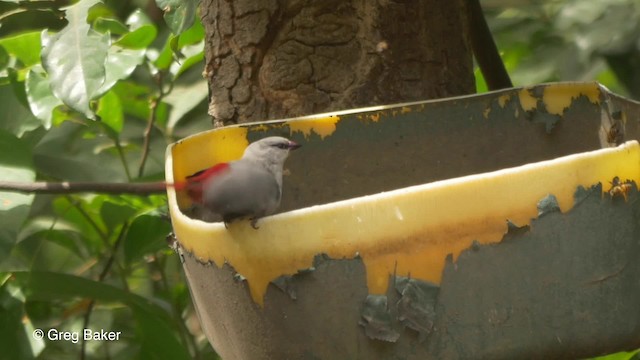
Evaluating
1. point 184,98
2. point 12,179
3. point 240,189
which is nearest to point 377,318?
point 240,189

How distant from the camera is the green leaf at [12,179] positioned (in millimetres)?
1580

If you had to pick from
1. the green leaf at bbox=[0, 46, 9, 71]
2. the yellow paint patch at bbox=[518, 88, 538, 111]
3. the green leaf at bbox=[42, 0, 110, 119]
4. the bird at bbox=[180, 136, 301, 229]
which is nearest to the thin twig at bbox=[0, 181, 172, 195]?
the bird at bbox=[180, 136, 301, 229]

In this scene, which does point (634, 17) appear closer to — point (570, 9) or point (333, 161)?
point (570, 9)

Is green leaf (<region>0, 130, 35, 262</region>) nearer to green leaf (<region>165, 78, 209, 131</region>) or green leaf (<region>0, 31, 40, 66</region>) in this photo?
green leaf (<region>0, 31, 40, 66</region>)

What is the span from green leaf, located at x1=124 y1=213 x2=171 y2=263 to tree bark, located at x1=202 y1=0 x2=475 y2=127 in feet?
1.23

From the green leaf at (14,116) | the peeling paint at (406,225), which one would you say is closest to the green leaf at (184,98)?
the green leaf at (14,116)

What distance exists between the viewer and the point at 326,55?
1492mm

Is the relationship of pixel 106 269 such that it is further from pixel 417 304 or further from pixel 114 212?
pixel 417 304

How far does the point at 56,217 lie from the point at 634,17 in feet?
3.84

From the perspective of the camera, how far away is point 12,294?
1.86 m

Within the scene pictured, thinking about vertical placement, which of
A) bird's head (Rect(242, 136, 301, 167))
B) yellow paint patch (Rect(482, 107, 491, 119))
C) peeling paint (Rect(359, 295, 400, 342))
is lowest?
peeling paint (Rect(359, 295, 400, 342))

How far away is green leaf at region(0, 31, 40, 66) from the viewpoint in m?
1.87

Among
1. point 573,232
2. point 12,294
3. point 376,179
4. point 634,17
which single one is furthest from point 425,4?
point 12,294

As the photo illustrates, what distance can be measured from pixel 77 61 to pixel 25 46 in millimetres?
469
